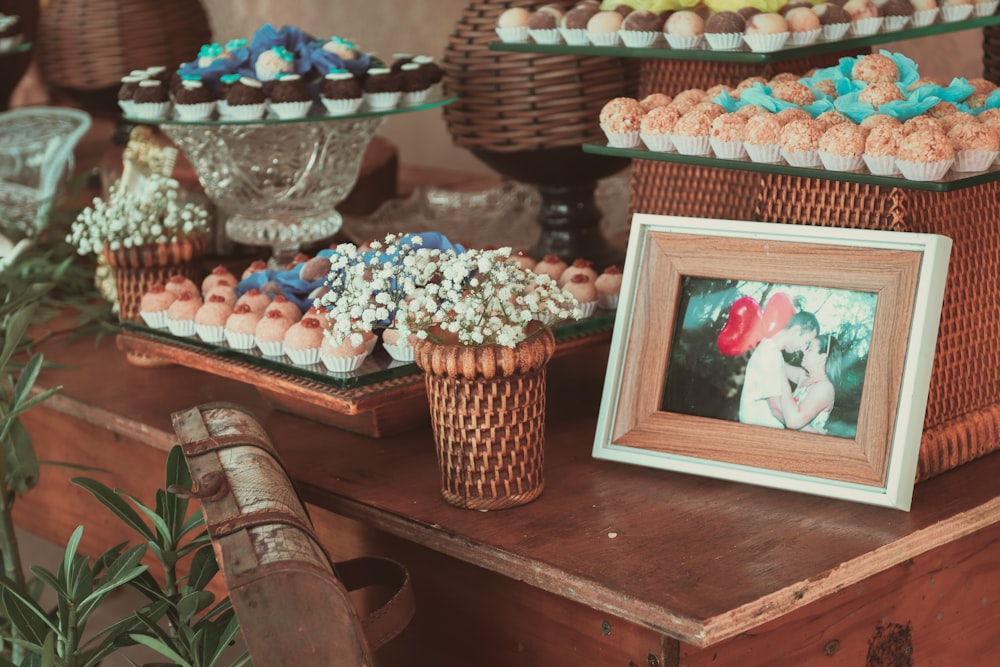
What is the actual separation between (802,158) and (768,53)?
0.68ft

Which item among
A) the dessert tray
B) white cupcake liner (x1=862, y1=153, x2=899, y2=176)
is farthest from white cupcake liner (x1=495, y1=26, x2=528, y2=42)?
white cupcake liner (x1=862, y1=153, x2=899, y2=176)

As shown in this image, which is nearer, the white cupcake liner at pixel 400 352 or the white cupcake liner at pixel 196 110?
the white cupcake liner at pixel 400 352

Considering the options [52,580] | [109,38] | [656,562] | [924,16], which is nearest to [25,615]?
[52,580]

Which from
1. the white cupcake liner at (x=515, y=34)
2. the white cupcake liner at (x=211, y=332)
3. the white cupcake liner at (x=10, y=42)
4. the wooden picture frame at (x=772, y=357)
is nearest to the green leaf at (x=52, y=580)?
the white cupcake liner at (x=211, y=332)

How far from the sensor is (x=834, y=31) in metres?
1.33

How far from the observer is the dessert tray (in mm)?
1242

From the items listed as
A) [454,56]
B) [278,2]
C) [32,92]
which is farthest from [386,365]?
[32,92]

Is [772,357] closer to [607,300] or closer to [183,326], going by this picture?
[607,300]

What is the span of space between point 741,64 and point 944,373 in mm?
460

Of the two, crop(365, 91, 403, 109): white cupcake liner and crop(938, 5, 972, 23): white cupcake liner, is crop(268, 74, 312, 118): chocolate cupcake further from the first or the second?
crop(938, 5, 972, 23): white cupcake liner

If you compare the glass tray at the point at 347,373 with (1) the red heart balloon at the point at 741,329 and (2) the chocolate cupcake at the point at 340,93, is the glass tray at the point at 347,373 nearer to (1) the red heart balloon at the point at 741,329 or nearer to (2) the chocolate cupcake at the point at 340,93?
(1) the red heart balloon at the point at 741,329

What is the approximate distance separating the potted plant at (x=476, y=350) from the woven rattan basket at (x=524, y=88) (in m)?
0.66

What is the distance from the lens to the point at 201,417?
1.12m

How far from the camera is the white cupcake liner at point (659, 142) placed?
1.20 m
